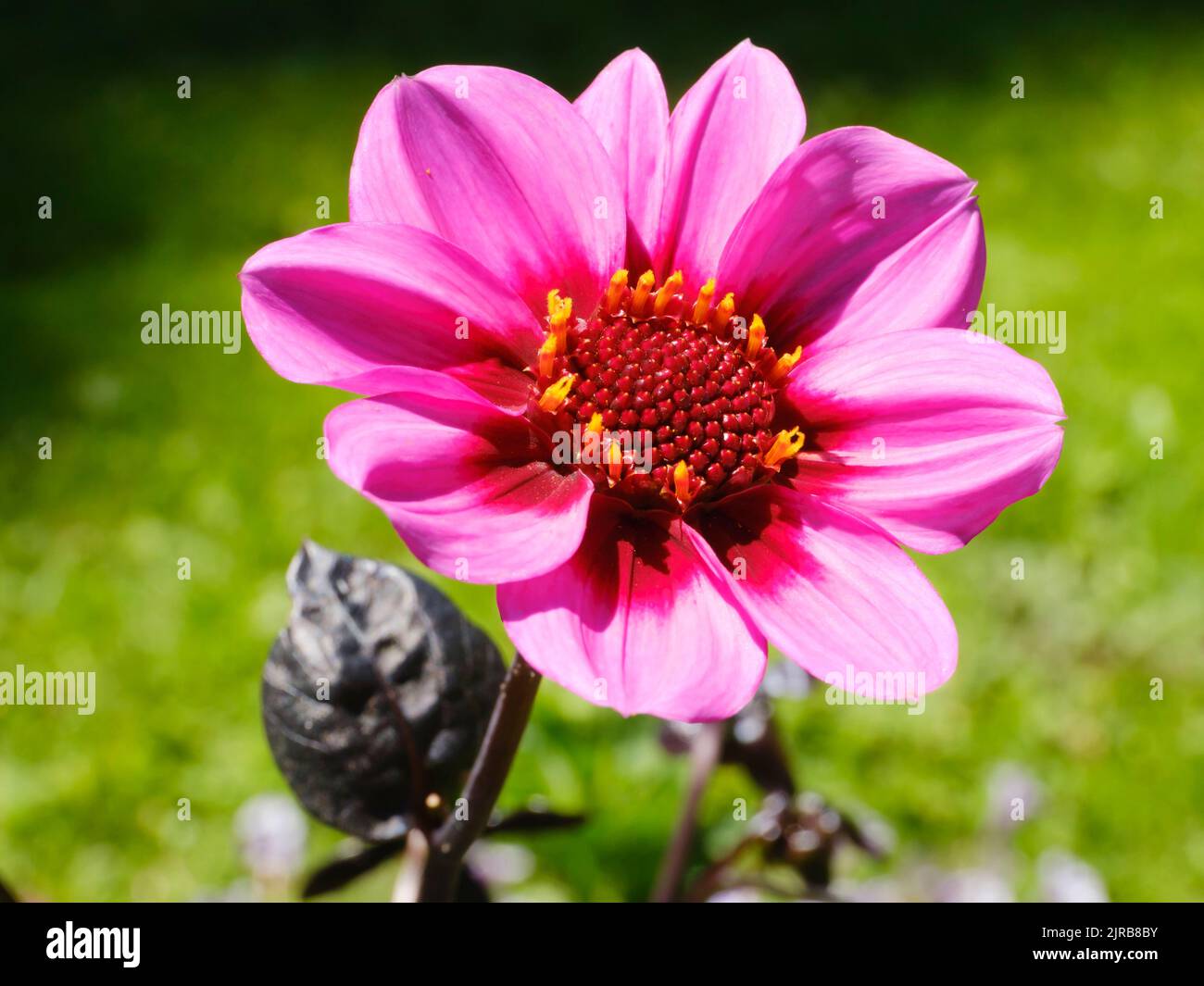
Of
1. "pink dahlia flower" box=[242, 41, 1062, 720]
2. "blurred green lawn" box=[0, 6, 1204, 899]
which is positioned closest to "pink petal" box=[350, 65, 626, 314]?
"pink dahlia flower" box=[242, 41, 1062, 720]

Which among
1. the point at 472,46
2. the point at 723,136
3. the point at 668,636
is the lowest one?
the point at 668,636

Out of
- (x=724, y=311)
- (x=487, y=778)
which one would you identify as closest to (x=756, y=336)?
(x=724, y=311)

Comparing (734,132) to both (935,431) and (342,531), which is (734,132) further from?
(342,531)

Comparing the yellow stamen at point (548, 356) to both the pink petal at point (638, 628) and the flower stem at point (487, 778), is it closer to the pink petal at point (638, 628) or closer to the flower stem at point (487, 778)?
the pink petal at point (638, 628)

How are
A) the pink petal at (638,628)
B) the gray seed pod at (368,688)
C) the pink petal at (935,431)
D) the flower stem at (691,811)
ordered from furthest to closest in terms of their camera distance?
the flower stem at (691,811), the gray seed pod at (368,688), the pink petal at (935,431), the pink petal at (638,628)

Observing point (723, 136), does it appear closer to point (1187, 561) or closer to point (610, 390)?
point (610, 390)

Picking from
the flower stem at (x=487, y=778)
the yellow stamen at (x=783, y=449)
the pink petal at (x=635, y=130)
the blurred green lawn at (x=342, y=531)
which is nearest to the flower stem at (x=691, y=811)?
the blurred green lawn at (x=342, y=531)

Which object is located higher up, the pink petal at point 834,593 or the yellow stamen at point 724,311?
the yellow stamen at point 724,311

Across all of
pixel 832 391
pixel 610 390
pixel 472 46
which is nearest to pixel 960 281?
pixel 832 391
